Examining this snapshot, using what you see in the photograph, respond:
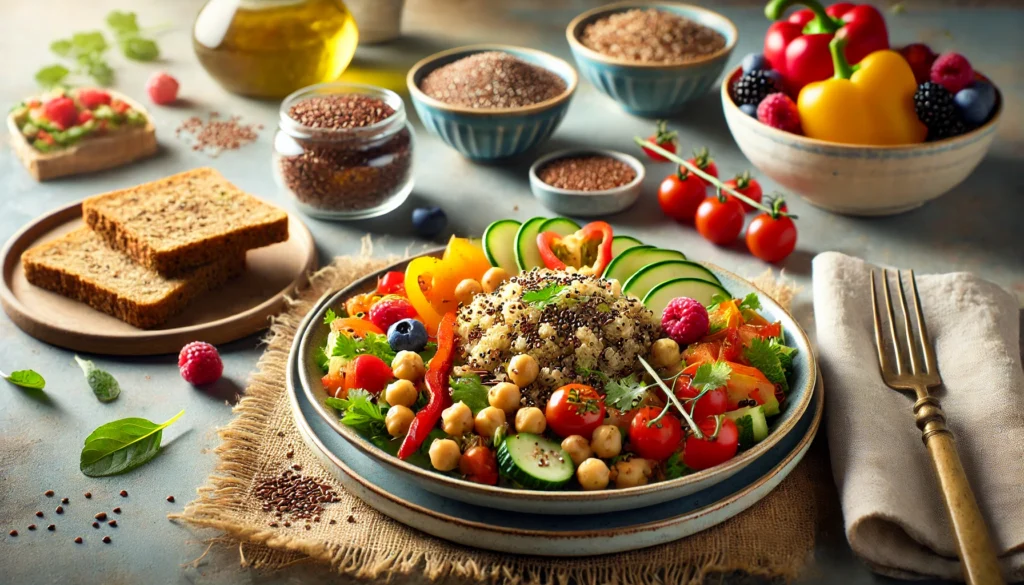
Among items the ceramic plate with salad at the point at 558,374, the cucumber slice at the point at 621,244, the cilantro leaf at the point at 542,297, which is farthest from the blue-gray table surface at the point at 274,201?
the cilantro leaf at the point at 542,297

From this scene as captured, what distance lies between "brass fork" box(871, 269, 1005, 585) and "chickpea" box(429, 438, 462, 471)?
1222 mm

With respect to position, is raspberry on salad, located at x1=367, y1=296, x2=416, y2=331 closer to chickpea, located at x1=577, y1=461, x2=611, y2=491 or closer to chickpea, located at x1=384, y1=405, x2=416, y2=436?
chickpea, located at x1=384, y1=405, x2=416, y2=436

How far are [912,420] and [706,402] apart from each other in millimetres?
702

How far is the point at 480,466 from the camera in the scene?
2.51 meters

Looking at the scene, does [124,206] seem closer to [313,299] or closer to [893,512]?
[313,299]

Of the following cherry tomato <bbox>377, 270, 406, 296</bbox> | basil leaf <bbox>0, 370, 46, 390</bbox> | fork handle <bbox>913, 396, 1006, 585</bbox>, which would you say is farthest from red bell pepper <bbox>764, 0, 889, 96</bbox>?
basil leaf <bbox>0, 370, 46, 390</bbox>

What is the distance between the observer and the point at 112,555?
8.43ft

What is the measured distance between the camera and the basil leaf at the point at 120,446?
2865 mm

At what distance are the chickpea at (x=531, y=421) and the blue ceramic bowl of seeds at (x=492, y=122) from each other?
2.18 m

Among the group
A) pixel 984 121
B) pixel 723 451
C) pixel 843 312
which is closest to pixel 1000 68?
pixel 984 121

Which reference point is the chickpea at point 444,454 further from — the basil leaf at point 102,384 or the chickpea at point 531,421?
the basil leaf at point 102,384

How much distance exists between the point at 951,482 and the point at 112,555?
7.06ft

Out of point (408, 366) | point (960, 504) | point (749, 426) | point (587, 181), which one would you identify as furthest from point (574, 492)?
point (587, 181)

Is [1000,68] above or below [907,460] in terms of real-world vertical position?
below
